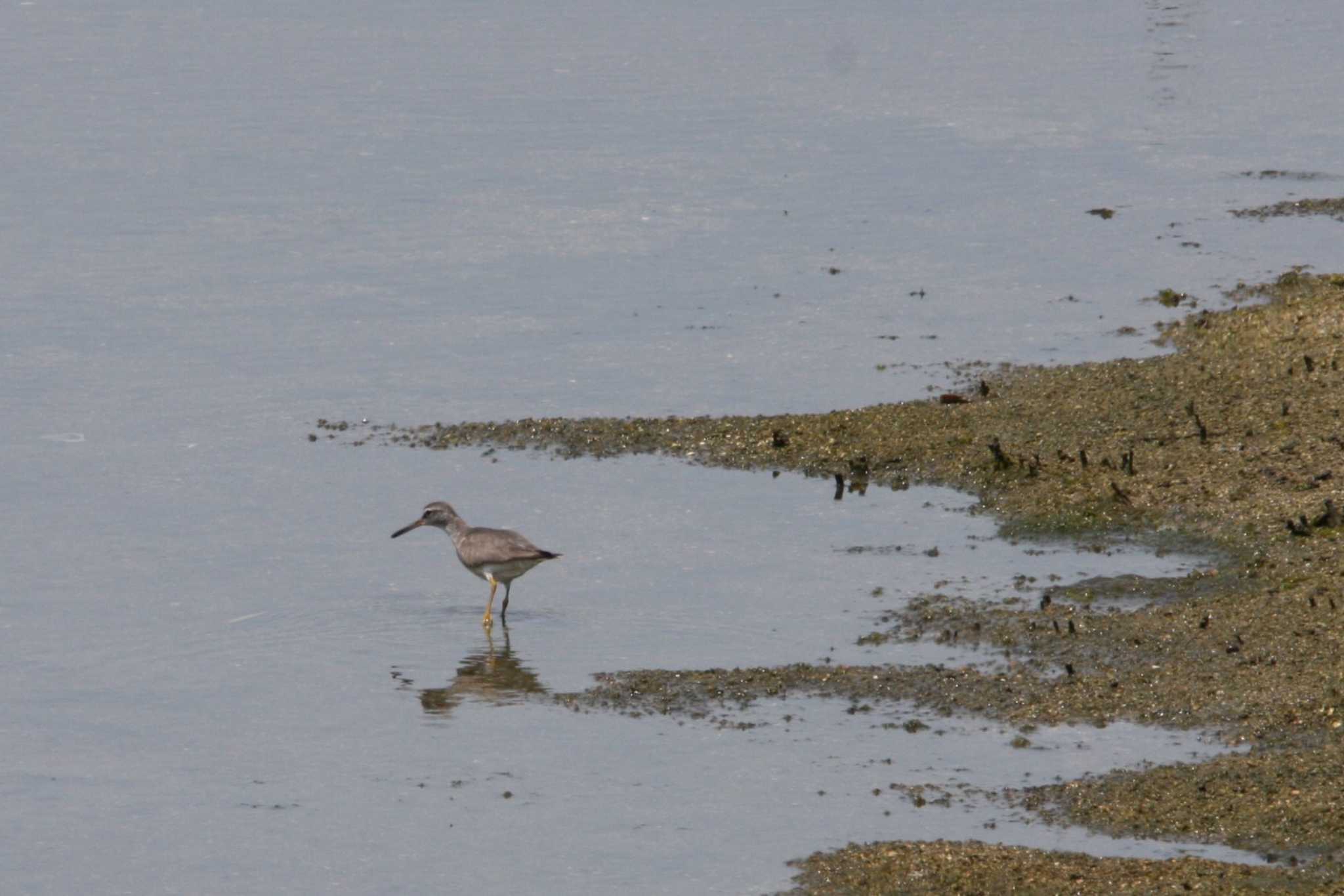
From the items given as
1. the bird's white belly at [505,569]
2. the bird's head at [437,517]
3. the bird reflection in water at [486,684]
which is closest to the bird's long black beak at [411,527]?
the bird's head at [437,517]

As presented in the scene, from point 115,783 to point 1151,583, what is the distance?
7515 millimetres

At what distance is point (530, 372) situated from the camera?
938 inches

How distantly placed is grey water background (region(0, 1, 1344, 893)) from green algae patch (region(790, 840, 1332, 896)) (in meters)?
0.32

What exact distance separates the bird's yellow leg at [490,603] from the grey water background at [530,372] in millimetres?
145

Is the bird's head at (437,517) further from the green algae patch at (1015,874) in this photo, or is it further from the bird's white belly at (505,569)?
the green algae patch at (1015,874)

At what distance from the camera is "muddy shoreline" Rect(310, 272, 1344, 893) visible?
491 inches

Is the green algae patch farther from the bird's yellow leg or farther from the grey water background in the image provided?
the bird's yellow leg

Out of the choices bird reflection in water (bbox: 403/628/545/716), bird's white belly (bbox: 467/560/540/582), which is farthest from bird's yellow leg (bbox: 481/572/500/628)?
bird reflection in water (bbox: 403/628/545/716)

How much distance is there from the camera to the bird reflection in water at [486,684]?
15961mm

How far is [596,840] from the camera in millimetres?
13336

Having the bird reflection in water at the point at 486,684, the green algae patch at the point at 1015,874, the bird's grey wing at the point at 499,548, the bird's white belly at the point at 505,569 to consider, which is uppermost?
the bird's grey wing at the point at 499,548

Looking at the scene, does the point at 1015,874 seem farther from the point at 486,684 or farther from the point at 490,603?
the point at 490,603

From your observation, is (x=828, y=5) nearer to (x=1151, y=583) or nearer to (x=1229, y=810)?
(x=1151, y=583)

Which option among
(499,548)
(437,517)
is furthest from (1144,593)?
(437,517)
